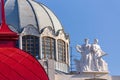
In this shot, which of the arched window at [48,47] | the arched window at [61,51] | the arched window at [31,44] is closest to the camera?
the arched window at [31,44]

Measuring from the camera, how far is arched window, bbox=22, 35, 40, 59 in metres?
70.1

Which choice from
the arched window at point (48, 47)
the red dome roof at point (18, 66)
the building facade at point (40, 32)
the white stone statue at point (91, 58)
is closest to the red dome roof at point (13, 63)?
the red dome roof at point (18, 66)

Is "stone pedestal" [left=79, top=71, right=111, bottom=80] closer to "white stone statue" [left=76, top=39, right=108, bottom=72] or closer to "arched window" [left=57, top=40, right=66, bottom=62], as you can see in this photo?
"white stone statue" [left=76, top=39, right=108, bottom=72]

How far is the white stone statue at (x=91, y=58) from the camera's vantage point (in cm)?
6781

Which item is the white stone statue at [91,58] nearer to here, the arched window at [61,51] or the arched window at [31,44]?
the arched window at [61,51]

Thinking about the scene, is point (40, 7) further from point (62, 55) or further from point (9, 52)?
point (9, 52)

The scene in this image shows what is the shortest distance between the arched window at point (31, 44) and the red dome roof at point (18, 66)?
22938 millimetres

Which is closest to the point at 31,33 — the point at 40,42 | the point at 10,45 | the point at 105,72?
the point at 40,42

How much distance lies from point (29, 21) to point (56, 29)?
2061 mm

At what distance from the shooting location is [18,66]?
45.9 m

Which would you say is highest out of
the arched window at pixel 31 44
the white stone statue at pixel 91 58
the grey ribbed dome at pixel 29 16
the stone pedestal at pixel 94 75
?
the grey ribbed dome at pixel 29 16

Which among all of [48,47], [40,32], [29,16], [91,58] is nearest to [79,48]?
[91,58]

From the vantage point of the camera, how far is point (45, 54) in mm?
70375

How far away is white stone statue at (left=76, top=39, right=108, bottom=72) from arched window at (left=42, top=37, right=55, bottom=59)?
8.47 feet
